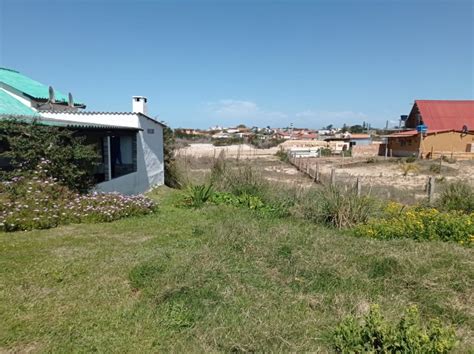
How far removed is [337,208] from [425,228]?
1609 mm

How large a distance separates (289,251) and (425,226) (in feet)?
8.95

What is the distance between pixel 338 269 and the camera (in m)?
3.98

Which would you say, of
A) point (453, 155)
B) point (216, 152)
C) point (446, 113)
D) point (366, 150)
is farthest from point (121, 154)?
point (446, 113)

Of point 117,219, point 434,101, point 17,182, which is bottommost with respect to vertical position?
point 117,219

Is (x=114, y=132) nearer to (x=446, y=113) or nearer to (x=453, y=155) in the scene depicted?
(x=453, y=155)

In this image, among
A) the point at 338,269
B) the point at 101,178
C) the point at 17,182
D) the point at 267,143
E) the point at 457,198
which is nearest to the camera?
the point at 338,269

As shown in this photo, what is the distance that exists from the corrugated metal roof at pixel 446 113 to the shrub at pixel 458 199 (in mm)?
30867

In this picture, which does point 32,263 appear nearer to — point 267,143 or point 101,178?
point 101,178

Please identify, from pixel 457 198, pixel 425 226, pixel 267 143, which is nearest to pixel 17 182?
pixel 425 226

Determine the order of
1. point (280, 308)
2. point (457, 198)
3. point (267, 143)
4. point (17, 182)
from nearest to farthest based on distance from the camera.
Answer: point (280, 308)
point (17, 182)
point (457, 198)
point (267, 143)

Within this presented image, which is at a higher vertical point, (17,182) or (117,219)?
(17,182)

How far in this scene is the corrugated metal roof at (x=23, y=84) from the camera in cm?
1345

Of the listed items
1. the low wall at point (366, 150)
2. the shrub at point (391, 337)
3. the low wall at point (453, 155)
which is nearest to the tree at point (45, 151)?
the shrub at point (391, 337)

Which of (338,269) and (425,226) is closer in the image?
(338,269)
